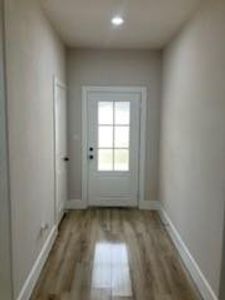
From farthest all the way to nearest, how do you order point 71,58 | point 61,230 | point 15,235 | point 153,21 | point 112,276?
1. point 71,58
2. point 61,230
3. point 153,21
4. point 112,276
5. point 15,235

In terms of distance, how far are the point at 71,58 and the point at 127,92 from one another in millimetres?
1057

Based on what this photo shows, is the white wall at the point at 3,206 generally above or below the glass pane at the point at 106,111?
below

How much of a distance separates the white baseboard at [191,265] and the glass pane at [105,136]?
1.54 meters

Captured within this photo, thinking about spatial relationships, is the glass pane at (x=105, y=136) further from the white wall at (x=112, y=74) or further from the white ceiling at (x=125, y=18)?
the white ceiling at (x=125, y=18)

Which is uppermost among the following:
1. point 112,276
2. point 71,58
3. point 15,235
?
point 71,58

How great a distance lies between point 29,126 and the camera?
2629 millimetres

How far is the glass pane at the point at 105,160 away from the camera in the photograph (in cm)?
503

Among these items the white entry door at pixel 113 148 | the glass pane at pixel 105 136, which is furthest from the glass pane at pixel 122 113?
the glass pane at pixel 105 136

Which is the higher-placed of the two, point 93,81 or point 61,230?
point 93,81

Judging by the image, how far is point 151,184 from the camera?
16.8ft

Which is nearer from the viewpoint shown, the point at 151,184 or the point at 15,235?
the point at 15,235

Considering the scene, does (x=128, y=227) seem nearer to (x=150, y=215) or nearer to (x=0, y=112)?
(x=150, y=215)

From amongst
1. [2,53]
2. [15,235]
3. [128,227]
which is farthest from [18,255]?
[128,227]

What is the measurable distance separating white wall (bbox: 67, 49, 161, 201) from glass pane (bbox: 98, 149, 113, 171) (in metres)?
0.41
